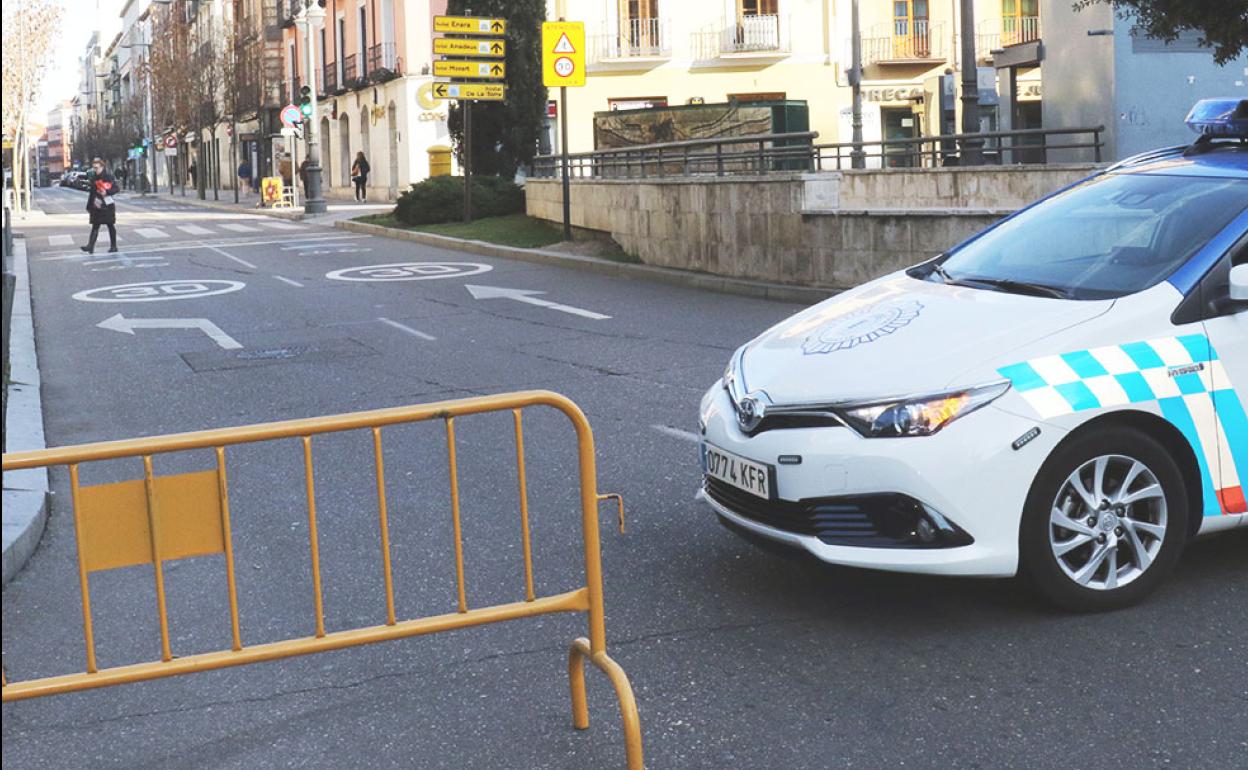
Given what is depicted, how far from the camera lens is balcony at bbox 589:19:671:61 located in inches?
1922

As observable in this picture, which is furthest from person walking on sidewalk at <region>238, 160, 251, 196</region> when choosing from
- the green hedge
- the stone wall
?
the stone wall

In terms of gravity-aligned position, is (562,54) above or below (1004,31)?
below

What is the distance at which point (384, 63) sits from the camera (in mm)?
52250

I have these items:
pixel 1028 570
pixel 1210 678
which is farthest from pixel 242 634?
pixel 1210 678

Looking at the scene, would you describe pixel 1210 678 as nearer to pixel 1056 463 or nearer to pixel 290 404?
pixel 1056 463

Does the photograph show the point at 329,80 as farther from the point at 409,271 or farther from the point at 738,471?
the point at 738,471

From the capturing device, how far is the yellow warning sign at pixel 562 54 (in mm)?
22141

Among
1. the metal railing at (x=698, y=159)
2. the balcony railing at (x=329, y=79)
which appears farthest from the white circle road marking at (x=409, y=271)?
the balcony railing at (x=329, y=79)

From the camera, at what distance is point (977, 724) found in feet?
13.5

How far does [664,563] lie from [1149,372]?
76.2 inches

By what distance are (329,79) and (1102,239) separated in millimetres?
58401

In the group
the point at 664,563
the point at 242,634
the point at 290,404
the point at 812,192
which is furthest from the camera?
the point at 812,192

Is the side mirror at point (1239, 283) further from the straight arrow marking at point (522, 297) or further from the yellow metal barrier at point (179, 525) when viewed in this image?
the straight arrow marking at point (522, 297)

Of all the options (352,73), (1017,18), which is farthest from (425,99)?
(1017,18)
